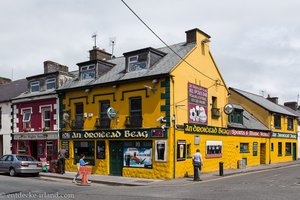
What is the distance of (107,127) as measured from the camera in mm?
23625

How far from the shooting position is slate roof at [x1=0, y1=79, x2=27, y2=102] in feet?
103

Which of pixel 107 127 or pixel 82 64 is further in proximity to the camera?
pixel 82 64

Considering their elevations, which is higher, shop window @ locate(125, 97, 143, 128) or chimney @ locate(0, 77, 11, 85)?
chimney @ locate(0, 77, 11, 85)

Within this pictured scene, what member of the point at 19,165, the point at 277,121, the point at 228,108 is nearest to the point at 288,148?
the point at 277,121

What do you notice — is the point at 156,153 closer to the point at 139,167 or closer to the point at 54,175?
the point at 139,167

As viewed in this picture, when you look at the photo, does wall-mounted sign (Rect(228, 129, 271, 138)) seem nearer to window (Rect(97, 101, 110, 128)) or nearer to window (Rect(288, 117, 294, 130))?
window (Rect(288, 117, 294, 130))

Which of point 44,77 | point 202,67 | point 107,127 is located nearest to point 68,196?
point 107,127

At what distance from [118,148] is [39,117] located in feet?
26.3

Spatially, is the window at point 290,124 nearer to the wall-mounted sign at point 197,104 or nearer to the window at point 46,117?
the wall-mounted sign at point 197,104

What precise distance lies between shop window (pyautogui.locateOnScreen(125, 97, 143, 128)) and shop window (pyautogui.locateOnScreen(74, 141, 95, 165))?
11.7 feet

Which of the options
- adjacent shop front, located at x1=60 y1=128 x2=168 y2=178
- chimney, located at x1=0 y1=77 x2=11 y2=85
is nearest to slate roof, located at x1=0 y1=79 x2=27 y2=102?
chimney, located at x1=0 y1=77 x2=11 y2=85

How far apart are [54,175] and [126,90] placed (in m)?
6.92

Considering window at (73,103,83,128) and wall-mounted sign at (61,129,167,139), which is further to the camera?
window at (73,103,83,128)

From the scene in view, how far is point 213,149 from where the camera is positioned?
2544 centimetres
